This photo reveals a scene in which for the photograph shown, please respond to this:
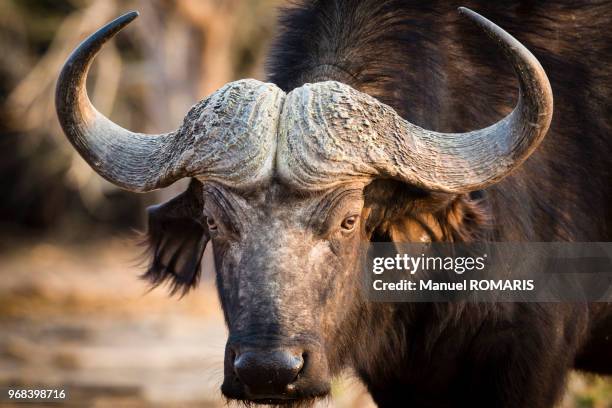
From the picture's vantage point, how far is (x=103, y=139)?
549 cm

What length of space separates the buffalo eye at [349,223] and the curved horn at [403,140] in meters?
0.23

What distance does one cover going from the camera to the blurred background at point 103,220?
11539mm

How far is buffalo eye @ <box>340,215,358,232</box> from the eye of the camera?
5.01m

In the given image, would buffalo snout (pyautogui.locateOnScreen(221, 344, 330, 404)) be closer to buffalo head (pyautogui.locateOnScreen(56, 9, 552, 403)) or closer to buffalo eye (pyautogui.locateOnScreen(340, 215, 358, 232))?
buffalo head (pyautogui.locateOnScreen(56, 9, 552, 403))

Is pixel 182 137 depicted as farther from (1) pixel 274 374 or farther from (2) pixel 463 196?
(2) pixel 463 196

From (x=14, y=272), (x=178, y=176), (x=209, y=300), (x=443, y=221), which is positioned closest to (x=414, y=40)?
(x=443, y=221)

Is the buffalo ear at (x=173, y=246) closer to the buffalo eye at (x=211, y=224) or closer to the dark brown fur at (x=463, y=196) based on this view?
the dark brown fur at (x=463, y=196)

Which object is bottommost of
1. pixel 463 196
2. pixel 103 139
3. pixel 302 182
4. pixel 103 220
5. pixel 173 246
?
pixel 103 220

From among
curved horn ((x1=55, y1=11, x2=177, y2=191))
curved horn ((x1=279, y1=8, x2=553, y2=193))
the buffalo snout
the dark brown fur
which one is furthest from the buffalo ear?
the buffalo snout

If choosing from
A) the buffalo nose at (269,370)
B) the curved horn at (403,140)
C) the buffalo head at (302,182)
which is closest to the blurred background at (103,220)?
the buffalo head at (302,182)

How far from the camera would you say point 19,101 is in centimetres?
1964

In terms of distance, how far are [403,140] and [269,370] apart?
4.29ft

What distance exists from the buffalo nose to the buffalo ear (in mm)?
1615

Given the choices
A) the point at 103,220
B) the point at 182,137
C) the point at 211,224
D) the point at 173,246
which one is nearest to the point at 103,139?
the point at 182,137
